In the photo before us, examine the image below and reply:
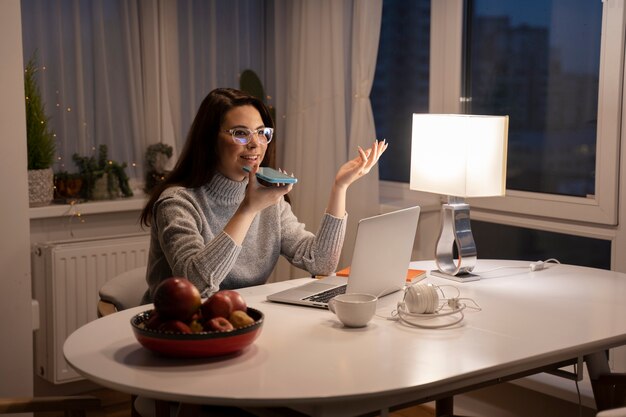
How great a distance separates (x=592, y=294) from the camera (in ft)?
7.63

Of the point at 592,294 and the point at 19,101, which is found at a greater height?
the point at 19,101

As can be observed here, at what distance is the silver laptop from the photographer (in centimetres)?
206

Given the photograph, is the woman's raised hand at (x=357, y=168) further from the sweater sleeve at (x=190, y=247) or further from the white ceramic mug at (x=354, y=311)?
the white ceramic mug at (x=354, y=311)

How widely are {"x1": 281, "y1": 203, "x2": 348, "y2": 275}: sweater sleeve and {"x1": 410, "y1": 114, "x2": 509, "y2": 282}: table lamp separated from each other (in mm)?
304

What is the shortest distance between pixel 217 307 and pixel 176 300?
85mm

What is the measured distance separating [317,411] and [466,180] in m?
1.18

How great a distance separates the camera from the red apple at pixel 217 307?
1693 mm

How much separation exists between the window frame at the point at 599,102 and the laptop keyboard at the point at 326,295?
46.2 inches

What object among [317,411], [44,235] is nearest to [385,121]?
[44,235]

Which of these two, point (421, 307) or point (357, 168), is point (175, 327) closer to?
point (421, 307)

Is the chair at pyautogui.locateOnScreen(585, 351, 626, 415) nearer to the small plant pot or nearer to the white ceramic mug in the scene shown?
the white ceramic mug

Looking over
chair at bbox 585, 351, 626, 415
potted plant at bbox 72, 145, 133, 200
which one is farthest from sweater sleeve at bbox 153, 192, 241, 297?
potted plant at bbox 72, 145, 133, 200

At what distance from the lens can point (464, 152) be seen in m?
2.54

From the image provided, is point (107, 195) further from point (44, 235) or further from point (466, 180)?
point (466, 180)
